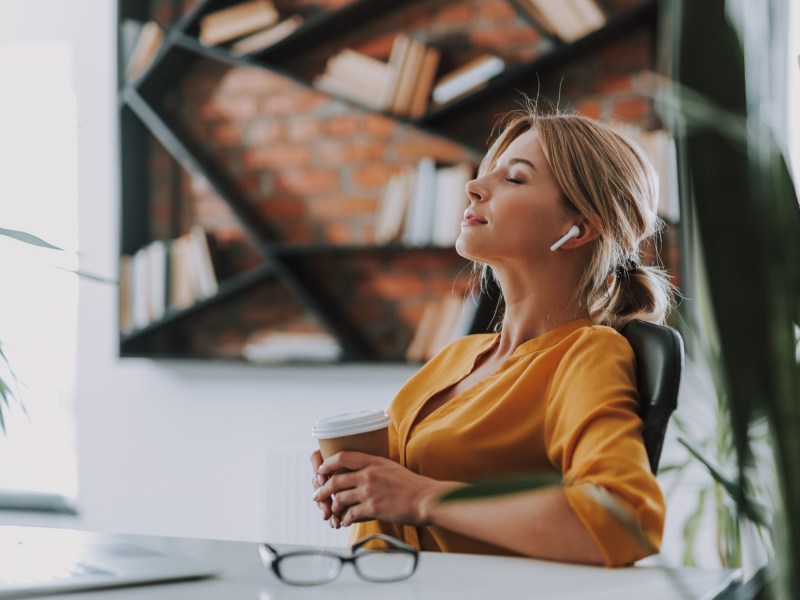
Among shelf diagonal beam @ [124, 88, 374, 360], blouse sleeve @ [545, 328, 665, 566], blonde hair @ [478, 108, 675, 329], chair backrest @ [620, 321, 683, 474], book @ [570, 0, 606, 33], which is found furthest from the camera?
shelf diagonal beam @ [124, 88, 374, 360]

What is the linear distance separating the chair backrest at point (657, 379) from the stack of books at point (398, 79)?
207 cm

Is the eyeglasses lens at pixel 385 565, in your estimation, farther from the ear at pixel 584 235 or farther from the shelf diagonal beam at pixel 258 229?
the shelf diagonal beam at pixel 258 229

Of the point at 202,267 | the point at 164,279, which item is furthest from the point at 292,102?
the point at 164,279

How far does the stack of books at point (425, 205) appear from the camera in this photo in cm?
321

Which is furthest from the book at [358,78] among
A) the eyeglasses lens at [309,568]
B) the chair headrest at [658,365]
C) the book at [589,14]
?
the eyeglasses lens at [309,568]

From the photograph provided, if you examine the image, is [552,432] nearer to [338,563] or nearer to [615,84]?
[338,563]

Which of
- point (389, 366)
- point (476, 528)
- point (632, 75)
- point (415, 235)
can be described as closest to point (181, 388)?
point (389, 366)

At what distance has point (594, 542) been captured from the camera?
1.12 m

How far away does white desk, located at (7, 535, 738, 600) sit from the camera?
98 centimetres

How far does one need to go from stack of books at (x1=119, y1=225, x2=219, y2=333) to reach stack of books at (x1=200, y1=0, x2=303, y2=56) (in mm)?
697

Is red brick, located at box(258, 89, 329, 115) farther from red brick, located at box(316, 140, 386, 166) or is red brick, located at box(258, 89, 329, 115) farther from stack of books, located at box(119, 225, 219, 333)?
stack of books, located at box(119, 225, 219, 333)

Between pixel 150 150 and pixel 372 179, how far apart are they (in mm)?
949

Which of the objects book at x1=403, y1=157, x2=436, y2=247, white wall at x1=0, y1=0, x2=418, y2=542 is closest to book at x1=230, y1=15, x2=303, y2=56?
white wall at x1=0, y1=0, x2=418, y2=542

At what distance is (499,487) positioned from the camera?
528 mm
